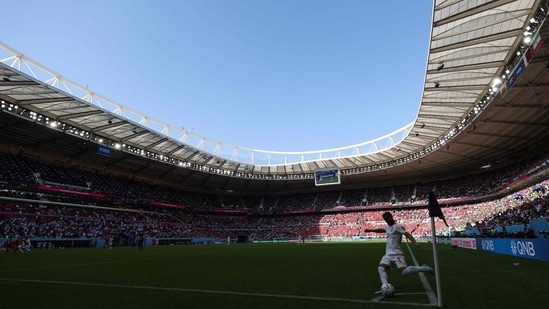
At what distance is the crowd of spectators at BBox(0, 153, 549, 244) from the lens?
3869 cm

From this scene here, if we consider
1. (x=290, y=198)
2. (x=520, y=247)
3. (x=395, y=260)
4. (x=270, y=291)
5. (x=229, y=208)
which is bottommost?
(x=270, y=291)

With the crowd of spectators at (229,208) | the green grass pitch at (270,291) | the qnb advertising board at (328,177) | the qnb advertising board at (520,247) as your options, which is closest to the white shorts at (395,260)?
the green grass pitch at (270,291)

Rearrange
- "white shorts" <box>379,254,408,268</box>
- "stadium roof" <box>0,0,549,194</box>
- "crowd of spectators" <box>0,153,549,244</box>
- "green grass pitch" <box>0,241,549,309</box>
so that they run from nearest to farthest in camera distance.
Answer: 1. "green grass pitch" <box>0,241,549,309</box>
2. "white shorts" <box>379,254,408,268</box>
3. "stadium roof" <box>0,0,549,194</box>
4. "crowd of spectators" <box>0,153,549,244</box>

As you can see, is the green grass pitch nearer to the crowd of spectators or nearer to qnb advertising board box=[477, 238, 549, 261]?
qnb advertising board box=[477, 238, 549, 261]

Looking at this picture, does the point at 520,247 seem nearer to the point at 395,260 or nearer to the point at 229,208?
the point at 395,260

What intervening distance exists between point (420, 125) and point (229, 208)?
1932 inches

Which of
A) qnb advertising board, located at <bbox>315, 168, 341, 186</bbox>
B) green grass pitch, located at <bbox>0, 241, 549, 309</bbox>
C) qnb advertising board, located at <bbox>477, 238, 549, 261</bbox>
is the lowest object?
Answer: green grass pitch, located at <bbox>0, 241, 549, 309</bbox>

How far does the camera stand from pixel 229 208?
7438 cm

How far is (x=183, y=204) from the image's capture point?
217 ft

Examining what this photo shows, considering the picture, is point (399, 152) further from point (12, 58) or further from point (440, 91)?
point (12, 58)

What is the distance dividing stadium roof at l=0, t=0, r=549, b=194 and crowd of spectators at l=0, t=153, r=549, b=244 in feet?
9.59

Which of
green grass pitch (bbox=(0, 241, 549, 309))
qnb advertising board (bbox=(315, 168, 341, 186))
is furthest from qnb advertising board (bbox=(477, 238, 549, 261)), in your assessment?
qnb advertising board (bbox=(315, 168, 341, 186))

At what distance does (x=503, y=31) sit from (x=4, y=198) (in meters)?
52.1

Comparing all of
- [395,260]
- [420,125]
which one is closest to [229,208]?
[420,125]
